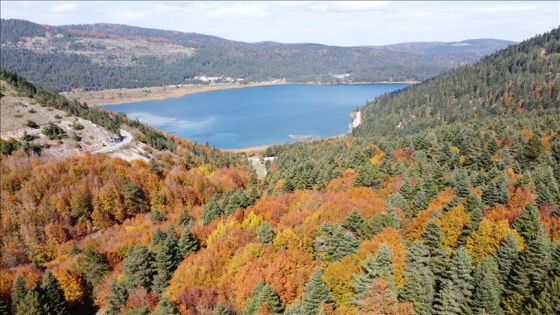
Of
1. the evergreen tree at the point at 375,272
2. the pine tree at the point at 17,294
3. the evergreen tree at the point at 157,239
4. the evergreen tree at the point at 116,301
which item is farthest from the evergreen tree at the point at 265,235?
the pine tree at the point at 17,294

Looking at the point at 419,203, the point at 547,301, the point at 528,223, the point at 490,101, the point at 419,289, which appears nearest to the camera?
the point at 547,301

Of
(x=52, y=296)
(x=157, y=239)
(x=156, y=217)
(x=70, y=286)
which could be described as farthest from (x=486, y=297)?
(x=156, y=217)

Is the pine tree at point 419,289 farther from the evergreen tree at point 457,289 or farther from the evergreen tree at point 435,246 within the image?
the evergreen tree at point 435,246

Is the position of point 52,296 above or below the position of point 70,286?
above

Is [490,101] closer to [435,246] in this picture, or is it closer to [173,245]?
[435,246]

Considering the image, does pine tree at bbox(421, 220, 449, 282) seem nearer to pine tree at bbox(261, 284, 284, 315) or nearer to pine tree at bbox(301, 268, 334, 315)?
pine tree at bbox(301, 268, 334, 315)

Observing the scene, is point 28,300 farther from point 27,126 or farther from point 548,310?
point 27,126
